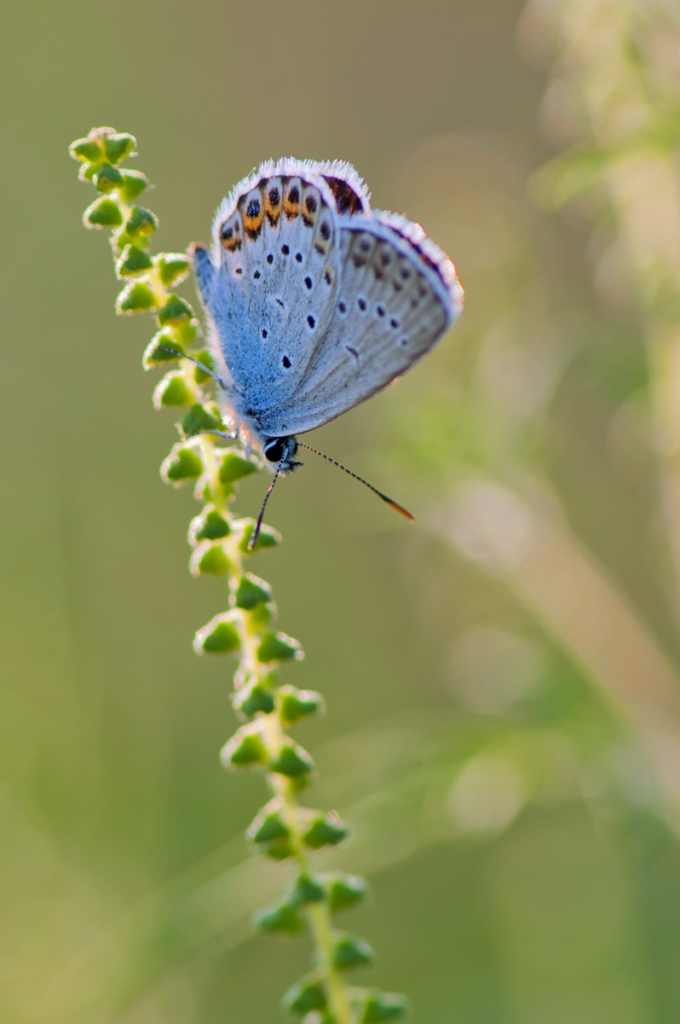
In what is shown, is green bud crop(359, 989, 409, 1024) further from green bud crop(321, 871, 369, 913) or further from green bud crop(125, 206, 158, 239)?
green bud crop(125, 206, 158, 239)

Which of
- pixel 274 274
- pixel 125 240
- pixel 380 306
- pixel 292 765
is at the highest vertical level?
pixel 274 274

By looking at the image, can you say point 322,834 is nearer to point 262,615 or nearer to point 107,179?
point 262,615

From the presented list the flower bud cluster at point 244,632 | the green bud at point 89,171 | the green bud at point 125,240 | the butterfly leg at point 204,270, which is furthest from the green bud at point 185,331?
the butterfly leg at point 204,270

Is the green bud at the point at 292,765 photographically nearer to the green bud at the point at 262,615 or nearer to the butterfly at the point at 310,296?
the green bud at the point at 262,615

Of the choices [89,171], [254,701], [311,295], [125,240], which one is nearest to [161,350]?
[125,240]

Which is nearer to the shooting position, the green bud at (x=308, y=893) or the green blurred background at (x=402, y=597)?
the green bud at (x=308, y=893)
